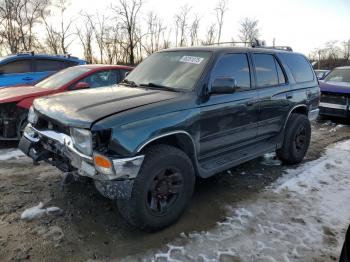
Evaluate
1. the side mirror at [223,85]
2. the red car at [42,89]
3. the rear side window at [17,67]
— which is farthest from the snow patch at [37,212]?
the rear side window at [17,67]

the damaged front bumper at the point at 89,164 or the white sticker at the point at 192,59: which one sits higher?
the white sticker at the point at 192,59

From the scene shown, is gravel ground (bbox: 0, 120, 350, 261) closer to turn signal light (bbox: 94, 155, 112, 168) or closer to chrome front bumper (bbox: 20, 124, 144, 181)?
chrome front bumper (bbox: 20, 124, 144, 181)

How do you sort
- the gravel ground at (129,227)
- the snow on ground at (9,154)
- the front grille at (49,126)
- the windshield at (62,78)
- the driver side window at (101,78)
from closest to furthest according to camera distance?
the gravel ground at (129,227)
the front grille at (49,126)
the snow on ground at (9,154)
the windshield at (62,78)
the driver side window at (101,78)

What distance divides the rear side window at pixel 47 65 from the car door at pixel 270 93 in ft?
19.5

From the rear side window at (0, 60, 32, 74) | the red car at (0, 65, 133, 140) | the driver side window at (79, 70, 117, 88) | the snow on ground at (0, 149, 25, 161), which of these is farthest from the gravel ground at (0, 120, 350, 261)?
the rear side window at (0, 60, 32, 74)

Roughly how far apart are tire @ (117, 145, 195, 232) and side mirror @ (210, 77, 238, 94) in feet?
2.68

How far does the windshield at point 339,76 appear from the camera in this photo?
976 cm

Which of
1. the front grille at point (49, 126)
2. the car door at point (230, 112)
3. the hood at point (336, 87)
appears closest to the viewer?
the front grille at point (49, 126)

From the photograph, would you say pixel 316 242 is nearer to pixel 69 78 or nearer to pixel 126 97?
pixel 126 97

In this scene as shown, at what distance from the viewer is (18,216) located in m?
3.57

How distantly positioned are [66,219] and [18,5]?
27.9 metres

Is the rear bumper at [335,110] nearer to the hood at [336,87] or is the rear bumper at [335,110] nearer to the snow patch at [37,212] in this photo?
the hood at [336,87]

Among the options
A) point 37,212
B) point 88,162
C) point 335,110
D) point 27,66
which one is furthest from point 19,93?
point 335,110

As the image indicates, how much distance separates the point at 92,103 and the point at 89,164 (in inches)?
26.5
